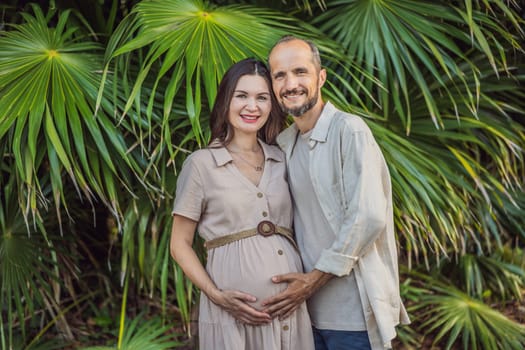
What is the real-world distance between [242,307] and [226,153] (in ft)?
1.88

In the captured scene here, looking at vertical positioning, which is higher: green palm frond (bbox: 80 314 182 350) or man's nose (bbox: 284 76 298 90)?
man's nose (bbox: 284 76 298 90)

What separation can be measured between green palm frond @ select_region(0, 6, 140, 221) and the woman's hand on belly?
93cm

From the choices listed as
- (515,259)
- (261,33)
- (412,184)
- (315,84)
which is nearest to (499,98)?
(515,259)

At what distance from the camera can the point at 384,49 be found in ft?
10.8

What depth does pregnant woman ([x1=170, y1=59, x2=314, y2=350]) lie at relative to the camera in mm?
2131

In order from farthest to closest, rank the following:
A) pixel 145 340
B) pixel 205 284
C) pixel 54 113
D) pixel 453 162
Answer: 1. pixel 453 162
2. pixel 145 340
3. pixel 54 113
4. pixel 205 284

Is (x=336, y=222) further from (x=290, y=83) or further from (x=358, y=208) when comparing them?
(x=290, y=83)

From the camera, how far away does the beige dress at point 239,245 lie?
84.0 inches

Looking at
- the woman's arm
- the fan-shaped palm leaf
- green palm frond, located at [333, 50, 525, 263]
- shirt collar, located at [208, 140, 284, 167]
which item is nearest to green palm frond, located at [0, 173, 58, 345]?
the woman's arm

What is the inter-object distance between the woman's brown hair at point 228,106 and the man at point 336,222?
67 mm

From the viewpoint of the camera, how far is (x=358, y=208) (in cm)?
206

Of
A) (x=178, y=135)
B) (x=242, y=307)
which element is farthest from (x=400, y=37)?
(x=242, y=307)

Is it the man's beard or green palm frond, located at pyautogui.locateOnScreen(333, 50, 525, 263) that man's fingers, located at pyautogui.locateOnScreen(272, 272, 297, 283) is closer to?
the man's beard

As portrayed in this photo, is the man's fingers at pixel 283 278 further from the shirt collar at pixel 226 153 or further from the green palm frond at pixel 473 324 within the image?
the green palm frond at pixel 473 324
